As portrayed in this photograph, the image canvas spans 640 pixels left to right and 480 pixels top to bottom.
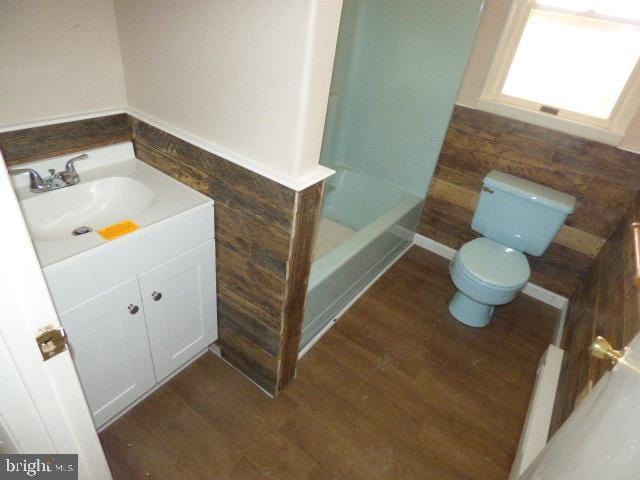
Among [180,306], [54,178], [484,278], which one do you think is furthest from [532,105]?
[54,178]

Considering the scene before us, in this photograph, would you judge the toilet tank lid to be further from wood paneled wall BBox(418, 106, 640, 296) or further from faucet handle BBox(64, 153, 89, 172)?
faucet handle BBox(64, 153, 89, 172)

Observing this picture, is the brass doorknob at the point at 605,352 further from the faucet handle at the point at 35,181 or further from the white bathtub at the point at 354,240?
the faucet handle at the point at 35,181

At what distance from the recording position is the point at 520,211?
7.14 ft

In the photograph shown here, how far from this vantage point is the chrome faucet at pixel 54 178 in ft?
4.42

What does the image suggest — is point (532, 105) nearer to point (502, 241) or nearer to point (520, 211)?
point (520, 211)

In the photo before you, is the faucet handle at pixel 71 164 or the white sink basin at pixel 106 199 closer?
the white sink basin at pixel 106 199

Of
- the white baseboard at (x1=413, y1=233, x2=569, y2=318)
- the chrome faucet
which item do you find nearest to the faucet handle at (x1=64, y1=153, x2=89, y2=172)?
the chrome faucet

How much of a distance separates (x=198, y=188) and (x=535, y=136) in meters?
1.90

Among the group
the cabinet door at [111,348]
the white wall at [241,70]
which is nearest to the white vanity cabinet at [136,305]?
the cabinet door at [111,348]

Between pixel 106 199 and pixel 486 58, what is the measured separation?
85.1 inches

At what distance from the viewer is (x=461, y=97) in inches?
92.7

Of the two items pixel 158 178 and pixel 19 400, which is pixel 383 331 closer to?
pixel 158 178

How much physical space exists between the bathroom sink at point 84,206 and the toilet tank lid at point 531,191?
185 centimetres

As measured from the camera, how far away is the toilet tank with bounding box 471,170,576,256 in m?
2.09
